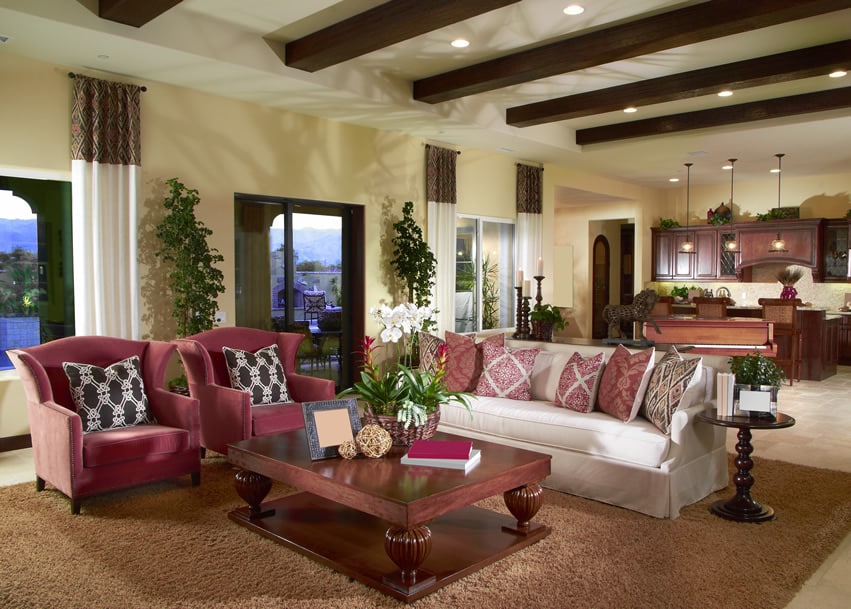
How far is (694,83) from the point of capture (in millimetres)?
6168

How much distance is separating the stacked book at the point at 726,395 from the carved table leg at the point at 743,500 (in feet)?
0.45

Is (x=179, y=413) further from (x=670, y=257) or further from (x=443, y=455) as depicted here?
(x=670, y=257)

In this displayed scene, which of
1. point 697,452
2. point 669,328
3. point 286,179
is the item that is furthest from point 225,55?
point 669,328

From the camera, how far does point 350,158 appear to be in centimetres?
727

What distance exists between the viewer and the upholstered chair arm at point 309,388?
493cm

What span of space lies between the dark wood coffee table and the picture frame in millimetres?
66

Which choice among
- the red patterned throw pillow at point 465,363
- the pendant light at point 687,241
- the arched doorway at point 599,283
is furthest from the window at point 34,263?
the arched doorway at point 599,283

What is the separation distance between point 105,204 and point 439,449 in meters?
3.72

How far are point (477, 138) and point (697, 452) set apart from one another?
16.2 ft

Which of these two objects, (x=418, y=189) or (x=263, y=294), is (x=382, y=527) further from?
(x=418, y=189)

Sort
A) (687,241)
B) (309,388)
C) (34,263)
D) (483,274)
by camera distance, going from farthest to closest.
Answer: (687,241) < (483,274) < (34,263) < (309,388)

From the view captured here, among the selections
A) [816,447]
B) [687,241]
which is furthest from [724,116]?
[687,241]

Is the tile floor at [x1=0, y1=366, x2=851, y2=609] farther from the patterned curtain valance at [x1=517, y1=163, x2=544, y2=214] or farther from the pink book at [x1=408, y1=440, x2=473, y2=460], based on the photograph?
the patterned curtain valance at [x1=517, y1=163, x2=544, y2=214]

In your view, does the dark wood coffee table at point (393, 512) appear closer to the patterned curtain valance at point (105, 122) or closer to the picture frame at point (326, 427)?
the picture frame at point (326, 427)
